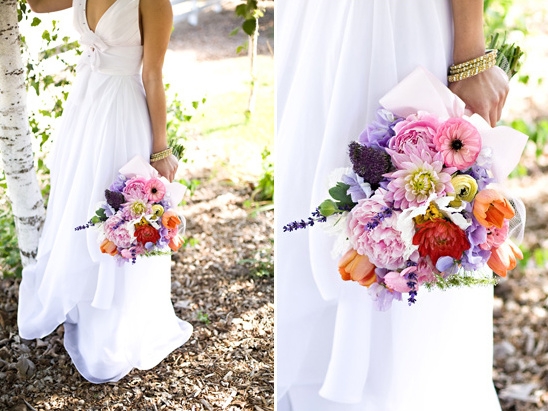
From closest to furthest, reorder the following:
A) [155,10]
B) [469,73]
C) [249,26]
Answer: [469,73], [155,10], [249,26]

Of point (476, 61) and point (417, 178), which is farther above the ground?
point (476, 61)

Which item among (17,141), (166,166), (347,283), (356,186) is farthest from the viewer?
(17,141)

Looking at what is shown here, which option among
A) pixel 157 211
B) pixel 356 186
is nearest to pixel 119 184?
pixel 157 211

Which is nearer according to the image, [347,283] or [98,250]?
[347,283]

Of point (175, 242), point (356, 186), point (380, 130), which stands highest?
point (380, 130)

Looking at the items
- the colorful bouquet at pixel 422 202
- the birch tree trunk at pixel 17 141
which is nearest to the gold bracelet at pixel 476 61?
the colorful bouquet at pixel 422 202

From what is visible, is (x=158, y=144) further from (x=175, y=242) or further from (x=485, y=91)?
(x=485, y=91)

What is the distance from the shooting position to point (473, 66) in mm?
1498

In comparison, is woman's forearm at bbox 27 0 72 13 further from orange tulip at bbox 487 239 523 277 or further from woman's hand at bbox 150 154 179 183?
orange tulip at bbox 487 239 523 277

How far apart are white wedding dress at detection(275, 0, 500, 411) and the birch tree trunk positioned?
150 centimetres

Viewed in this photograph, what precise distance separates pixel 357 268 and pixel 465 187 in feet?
0.99

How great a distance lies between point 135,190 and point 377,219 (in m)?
1.15

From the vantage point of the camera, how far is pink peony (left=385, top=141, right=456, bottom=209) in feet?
4.36

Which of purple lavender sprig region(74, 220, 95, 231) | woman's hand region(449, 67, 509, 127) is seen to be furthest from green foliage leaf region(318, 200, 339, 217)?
purple lavender sprig region(74, 220, 95, 231)
